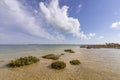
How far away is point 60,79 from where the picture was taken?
32.9 ft

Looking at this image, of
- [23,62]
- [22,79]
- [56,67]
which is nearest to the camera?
[22,79]

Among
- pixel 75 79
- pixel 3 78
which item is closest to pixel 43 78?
pixel 75 79

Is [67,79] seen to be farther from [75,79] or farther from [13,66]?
[13,66]

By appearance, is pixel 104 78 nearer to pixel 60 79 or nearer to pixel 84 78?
pixel 84 78

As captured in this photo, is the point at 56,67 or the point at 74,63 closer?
the point at 56,67

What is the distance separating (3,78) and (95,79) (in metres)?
8.47

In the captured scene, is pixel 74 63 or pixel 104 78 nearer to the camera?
pixel 104 78

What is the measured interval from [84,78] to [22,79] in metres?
5.66

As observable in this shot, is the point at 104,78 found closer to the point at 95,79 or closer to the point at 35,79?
the point at 95,79

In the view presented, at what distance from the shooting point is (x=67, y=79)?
32.8 feet

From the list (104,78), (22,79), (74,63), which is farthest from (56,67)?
(104,78)

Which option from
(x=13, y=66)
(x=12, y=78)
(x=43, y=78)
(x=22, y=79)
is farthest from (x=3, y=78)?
(x=13, y=66)

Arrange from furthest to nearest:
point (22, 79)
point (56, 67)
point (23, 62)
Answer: point (23, 62)
point (56, 67)
point (22, 79)

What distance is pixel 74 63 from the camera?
54.7 feet
